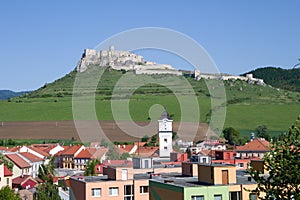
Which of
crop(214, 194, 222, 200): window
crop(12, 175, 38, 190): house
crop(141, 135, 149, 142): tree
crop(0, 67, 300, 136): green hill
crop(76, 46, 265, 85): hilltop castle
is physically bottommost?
crop(12, 175, 38, 190): house

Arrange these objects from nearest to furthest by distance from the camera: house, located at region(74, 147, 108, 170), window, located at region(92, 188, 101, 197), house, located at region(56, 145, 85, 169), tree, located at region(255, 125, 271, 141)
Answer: window, located at region(92, 188, 101, 197), house, located at region(74, 147, 108, 170), house, located at region(56, 145, 85, 169), tree, located at region(255, 125, 271, 141)

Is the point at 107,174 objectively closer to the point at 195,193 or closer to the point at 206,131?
the point at 195,193

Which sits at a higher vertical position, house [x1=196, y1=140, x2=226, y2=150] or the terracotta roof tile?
house [x1=196, y1=140, x2=226, y2=150]

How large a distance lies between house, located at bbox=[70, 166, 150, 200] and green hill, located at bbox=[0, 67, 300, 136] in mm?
84987

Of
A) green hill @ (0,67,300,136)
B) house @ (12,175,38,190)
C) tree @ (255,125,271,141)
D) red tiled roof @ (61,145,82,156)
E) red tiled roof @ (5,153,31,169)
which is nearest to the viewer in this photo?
house @ (12,175,38,190)

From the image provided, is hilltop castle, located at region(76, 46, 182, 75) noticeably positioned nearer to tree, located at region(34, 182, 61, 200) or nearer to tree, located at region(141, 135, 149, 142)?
tree, located at region(141, 135, 149, 142)

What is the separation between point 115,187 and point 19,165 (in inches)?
1679

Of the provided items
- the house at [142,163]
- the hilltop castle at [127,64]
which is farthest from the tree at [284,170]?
the hilltop castle at [127,64]

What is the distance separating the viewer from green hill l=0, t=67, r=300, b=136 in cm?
12100

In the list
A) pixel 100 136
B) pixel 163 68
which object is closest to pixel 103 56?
pixel 163 68

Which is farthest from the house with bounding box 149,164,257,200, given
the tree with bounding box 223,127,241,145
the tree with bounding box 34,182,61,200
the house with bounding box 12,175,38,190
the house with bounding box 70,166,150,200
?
the tree with bounding box 223,127,241,145

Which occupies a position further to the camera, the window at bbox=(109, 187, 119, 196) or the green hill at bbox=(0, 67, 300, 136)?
the green hill at bbox=(0, 67, 300, 136)

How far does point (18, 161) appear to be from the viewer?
7112 cm

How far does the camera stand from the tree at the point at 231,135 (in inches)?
4037
